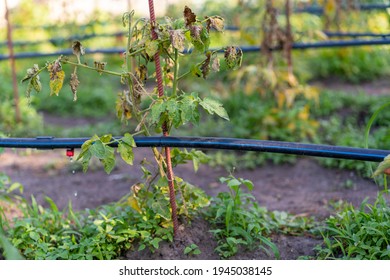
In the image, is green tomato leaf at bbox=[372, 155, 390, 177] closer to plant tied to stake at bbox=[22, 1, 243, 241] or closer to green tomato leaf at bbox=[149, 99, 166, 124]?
plant tied to stake at bbox=[22, 1, 243, 241]

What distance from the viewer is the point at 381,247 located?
9.58 feet

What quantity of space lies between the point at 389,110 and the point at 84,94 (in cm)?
310

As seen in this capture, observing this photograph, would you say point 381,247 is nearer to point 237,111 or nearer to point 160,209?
point 160,209

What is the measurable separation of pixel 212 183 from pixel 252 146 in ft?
5.17

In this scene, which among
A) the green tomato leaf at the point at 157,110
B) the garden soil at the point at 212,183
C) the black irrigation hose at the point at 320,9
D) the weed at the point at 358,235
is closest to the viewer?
the green tomato leaf at the point at 157,110

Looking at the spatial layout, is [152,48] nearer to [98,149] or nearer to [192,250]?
[98,149]

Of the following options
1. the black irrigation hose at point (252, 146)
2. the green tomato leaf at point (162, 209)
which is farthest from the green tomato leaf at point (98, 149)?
the green tomato leaf at point (162, 209)

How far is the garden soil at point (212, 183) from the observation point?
3902mm

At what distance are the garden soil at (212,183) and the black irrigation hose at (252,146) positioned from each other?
500 mm

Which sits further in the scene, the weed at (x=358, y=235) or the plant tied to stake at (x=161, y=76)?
the weed at (x=358, y=235)

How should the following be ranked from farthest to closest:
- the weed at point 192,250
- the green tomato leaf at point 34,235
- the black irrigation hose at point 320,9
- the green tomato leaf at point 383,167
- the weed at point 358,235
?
the black irrigation hose at point 320,9
the green tomato leaf at point 34,235
the weed at point 192,250
the weed at point 358,235
the green tomato leaf at point 383,167

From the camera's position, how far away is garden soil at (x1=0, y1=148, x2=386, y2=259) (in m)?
3.90

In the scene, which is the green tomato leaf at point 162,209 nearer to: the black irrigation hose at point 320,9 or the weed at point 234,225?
the weed at point 234,225

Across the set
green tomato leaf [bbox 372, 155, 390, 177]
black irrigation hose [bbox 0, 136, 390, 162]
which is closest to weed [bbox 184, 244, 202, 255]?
black irrigation hose [bbox 0, 136, 390, 162]
